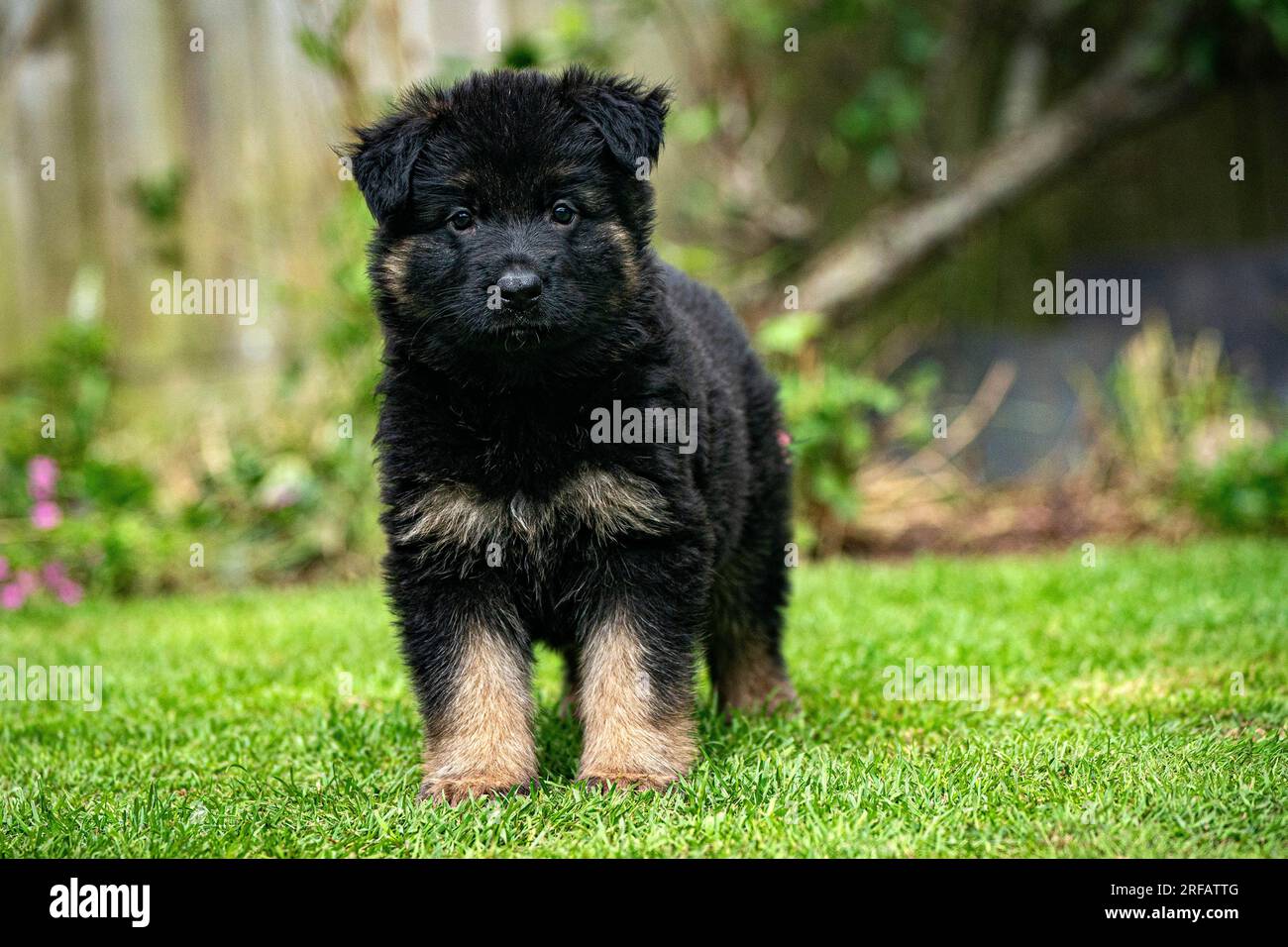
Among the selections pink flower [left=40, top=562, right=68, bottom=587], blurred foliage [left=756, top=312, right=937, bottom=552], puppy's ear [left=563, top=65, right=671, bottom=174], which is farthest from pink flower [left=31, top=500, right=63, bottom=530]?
puppy's ear [left=563, top=65, right=671, bottom=174]

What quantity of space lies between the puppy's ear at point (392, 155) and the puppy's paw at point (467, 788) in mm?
1384

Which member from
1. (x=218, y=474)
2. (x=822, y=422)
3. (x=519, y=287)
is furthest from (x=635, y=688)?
(x=218, y=474)

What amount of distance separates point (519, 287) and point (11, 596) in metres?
4.36

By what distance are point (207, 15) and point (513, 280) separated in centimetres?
621

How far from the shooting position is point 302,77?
26.2ft

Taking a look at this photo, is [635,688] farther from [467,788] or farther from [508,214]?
[508,214]

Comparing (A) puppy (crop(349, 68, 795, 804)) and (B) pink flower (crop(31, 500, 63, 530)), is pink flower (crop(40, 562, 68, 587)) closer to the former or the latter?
(B) pink flower (crop(31, 500, 63, 530))

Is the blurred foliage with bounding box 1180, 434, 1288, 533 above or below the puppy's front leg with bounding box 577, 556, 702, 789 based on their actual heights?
above

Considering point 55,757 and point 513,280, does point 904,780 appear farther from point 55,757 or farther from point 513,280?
point 55,757

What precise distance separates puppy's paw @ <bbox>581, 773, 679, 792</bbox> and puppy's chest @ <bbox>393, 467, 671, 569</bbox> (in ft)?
1.71

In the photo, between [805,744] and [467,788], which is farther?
[805,744]

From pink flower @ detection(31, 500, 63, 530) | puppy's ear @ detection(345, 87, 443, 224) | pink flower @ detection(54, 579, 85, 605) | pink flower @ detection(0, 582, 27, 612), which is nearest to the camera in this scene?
puppy's ear @ detection(345, 87, 443, 224)

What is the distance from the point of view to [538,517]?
Answer: 307 cm

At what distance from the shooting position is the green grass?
8.76ft
